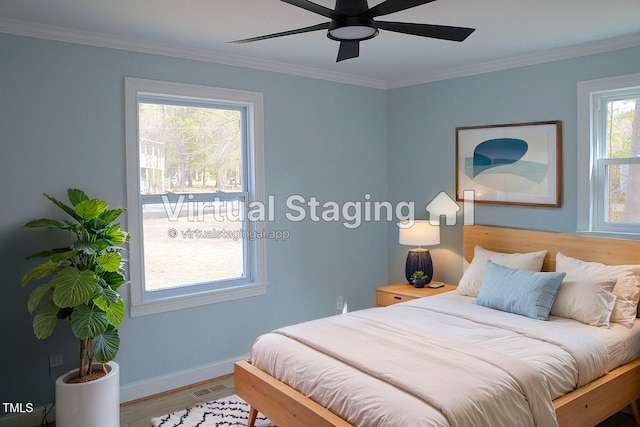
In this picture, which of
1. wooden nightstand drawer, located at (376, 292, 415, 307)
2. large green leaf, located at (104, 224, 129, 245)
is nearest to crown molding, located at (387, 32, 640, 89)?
wooden nightstand drawer, located at (376, 292, 415, 307)

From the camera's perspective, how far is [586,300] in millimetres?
3270

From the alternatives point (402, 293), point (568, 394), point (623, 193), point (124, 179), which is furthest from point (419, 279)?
point (124, 179)

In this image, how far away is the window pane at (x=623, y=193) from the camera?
371 cm

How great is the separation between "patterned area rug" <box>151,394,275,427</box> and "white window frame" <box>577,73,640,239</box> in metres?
2.73

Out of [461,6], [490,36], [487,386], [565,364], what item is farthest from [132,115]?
[565,364]

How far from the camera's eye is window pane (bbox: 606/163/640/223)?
3.71m

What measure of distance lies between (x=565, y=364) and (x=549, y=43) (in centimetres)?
229

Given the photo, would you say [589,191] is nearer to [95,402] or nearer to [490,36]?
[490,36]

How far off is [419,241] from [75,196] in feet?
9.23

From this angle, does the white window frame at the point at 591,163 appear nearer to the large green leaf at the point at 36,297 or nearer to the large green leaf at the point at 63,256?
the large green leaf at the point at 63,256

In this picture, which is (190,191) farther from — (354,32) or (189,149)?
(354,32)

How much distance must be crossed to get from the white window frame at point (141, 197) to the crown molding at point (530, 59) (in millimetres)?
1643

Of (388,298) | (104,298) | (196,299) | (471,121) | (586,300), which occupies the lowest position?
(388,298)

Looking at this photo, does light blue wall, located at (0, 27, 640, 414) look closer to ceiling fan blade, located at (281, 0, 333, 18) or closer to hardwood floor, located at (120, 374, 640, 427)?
hardwood floor, located at (120, 374, 640, 427)
